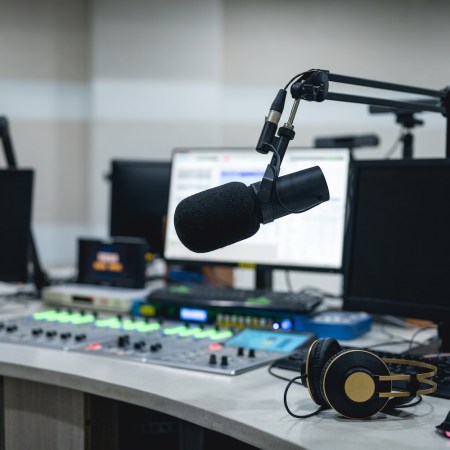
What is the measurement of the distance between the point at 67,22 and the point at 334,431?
3853mm

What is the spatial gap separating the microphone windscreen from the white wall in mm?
3219

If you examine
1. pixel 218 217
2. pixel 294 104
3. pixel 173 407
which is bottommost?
pixel 173 407

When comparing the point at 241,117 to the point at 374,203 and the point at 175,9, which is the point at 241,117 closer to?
the point at 175,9

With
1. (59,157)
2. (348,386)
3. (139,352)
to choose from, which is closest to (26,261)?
(139,352)

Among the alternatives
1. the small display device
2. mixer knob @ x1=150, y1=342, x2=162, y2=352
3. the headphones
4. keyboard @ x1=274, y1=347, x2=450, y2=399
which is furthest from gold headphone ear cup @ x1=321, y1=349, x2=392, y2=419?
the small display device

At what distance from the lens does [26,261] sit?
79.7 inches

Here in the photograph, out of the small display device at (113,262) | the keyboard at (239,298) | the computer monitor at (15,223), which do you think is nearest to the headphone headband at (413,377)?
the keyboard at (239,298)

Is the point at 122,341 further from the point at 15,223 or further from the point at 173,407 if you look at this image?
the point at 15,223

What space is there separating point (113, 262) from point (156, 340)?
2.06 feet

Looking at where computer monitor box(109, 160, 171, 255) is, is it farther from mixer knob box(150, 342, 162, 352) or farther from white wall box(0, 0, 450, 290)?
white wall box(0, 0, 450, 290)

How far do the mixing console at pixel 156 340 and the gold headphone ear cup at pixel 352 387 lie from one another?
0.31 metres

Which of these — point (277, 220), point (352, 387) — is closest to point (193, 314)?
point (277, 220)

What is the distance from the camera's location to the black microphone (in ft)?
3.35

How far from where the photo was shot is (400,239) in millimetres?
1461
